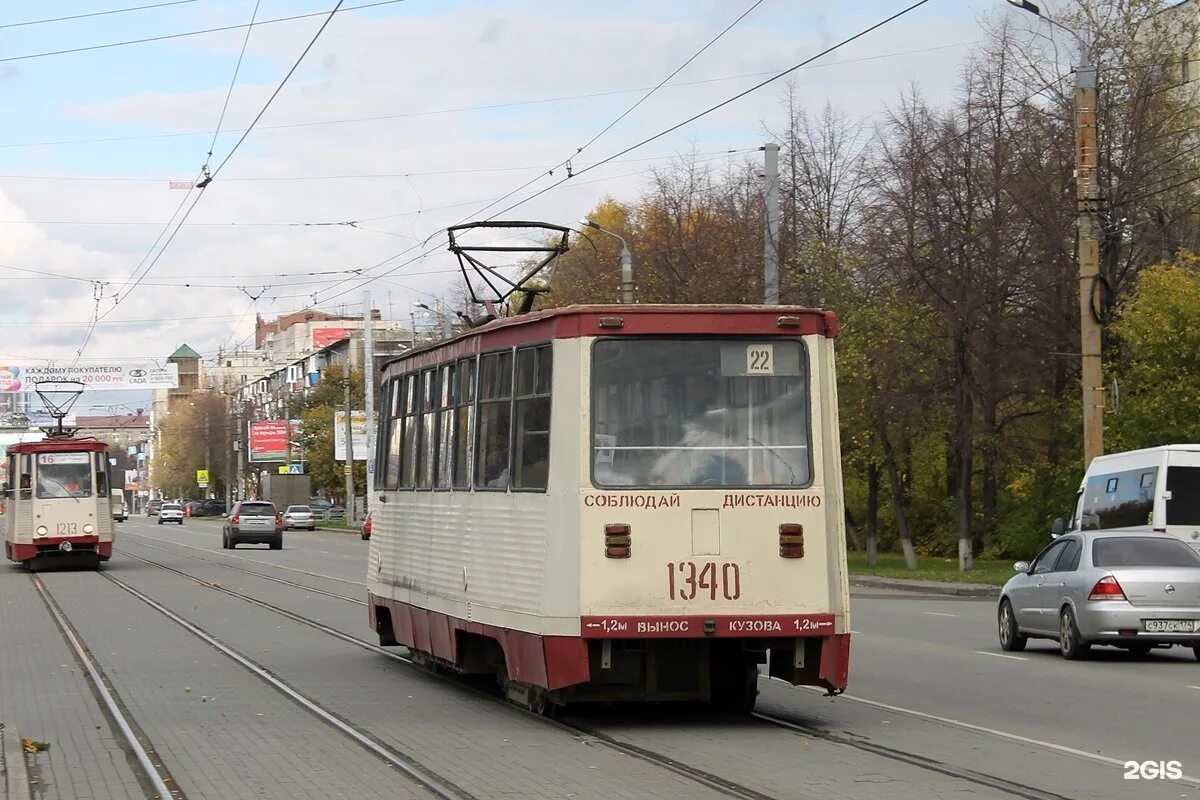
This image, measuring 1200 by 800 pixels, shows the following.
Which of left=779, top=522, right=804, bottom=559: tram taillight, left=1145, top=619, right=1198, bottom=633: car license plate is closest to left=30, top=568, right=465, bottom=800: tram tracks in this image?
left=779, top=522, right=804, bottom=559: tram taillight

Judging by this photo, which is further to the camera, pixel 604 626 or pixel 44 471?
pixel 44 471

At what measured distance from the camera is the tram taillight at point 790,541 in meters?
11.9

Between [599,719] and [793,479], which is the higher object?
[793,479]

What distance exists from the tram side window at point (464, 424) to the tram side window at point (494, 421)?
0.21 m

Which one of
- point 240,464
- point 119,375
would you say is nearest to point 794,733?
point 119,375

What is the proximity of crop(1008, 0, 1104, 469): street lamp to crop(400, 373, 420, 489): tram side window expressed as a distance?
1493 cm

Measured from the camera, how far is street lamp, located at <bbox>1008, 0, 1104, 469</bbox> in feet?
89.6

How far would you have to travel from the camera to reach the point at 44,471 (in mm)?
39688

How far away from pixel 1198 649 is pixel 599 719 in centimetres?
891

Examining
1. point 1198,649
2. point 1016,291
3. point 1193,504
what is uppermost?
point 1016,291

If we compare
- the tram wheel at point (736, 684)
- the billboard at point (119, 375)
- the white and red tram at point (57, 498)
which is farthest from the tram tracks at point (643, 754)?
the billboard at point (119, 375)

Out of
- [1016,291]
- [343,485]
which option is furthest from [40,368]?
[1016,291]

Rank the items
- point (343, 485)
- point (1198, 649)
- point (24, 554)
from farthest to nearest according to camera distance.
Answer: point (343, 485), point (24, 554), point (1198, 649)

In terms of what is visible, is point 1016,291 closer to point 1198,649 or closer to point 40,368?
point 1198,649
